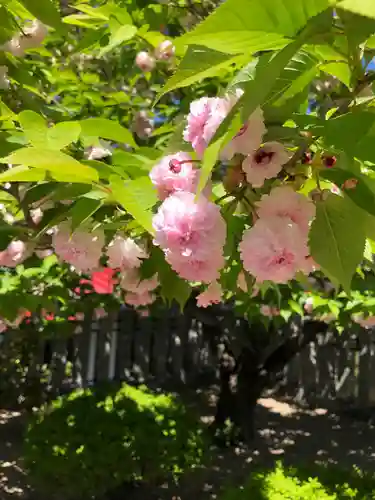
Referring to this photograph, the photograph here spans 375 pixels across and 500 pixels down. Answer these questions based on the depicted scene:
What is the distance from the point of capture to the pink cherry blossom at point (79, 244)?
65.9 inches

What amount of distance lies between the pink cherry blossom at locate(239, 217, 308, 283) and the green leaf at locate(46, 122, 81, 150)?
44 centimetres

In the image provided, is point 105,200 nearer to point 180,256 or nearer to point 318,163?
point 180,256

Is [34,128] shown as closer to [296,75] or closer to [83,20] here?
[296,75]

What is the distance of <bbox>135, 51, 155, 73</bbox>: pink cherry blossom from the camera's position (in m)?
3.39

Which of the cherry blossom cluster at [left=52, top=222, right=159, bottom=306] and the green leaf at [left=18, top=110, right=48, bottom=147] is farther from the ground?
the green leaf at [left=18, top=110, right=48, bottom=147]

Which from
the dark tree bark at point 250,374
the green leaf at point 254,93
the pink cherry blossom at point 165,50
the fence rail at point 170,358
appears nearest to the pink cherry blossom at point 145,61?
the pink cherry blossom at point 165,50

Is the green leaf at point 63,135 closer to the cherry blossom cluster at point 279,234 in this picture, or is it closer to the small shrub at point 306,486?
the cherry blossom cluster at point 279,234

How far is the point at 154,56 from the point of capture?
10.6 feet

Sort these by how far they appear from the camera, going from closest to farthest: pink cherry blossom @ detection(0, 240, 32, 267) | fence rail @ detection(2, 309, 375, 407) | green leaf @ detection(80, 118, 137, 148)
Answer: green leaf @ detection(80, 118, 137, 148)
pink cherry blossom @ detection(0, 240, 32, 267)
fence rail @ detection(2, 309, 375, 407)

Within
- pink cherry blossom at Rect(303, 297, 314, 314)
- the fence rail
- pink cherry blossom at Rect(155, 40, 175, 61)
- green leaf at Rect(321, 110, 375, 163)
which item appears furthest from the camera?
the fence rail

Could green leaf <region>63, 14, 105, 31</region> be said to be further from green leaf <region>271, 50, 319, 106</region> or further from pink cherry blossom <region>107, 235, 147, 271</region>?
green leaf <region>271, 50, 319, 106</region>

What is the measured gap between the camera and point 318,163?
1.09 m

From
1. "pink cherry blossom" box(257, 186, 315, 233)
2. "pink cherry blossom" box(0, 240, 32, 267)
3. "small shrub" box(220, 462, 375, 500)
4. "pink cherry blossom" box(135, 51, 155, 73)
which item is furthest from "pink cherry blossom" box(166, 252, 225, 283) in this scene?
"pink cherry blossom" box(135, 51, 155, 73)

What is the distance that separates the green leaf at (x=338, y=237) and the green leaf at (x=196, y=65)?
0.32 meters
